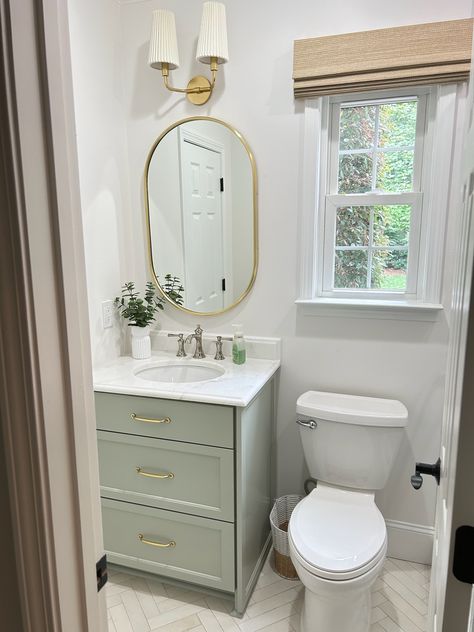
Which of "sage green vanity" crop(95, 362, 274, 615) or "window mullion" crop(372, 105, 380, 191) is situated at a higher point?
"window mullion" crop(372, 105, 380, 191)

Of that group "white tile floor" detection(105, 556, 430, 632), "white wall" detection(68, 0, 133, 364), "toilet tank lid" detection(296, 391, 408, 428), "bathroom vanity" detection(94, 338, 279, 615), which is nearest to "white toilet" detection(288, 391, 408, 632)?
"toilet tank lid" detection(296, 391, 408, 428)

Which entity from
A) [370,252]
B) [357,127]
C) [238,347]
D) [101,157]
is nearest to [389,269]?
[370,252]

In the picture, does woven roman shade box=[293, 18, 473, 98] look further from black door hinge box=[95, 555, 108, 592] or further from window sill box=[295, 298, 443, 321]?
black door hinge box=[95, 555, 108, 592]

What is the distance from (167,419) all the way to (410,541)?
127 cm

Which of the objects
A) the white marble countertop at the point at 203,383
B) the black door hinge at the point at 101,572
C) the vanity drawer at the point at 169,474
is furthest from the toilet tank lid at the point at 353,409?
the black door hinge at the point at 101,572

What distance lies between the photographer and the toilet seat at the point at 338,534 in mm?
1438

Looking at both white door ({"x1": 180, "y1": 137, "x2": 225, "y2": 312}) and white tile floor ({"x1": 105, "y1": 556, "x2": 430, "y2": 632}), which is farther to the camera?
white door ({"x1": 180, "y1": 137, "x2": 225, "y2": 312})

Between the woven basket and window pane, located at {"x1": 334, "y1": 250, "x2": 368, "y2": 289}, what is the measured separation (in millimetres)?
1028

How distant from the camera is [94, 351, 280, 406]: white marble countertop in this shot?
165 centimetres

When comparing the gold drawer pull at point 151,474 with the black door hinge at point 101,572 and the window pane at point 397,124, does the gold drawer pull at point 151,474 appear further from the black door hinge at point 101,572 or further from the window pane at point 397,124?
the window pane at point 397,124

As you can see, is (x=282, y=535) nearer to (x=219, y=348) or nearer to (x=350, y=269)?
(x=219, y=348)

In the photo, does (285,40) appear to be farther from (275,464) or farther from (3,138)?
(275,464)

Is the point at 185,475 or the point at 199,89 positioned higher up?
the point at 199,89

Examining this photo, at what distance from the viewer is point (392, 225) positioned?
78.0 inches
